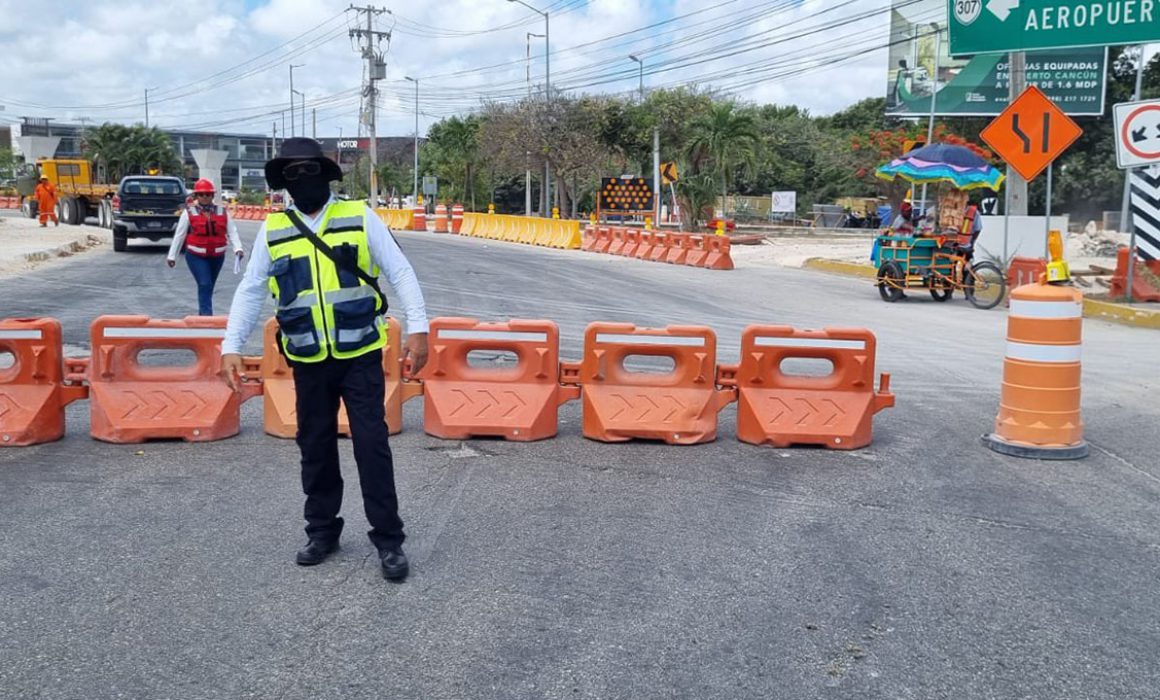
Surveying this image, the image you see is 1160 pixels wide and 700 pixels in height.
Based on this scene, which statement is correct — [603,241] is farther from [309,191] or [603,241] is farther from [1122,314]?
[309,191]

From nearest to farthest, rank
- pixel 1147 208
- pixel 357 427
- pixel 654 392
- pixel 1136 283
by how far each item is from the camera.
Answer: pixel 357 427 < pixel 654 392 < pixel 1147 208 < pixel 1136 283

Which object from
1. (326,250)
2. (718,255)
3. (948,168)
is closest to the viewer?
(326,250)

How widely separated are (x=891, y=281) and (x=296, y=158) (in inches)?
595

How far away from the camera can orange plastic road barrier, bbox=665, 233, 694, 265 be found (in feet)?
90.6

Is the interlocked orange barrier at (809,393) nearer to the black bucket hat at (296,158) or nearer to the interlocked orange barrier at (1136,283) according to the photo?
the black bucket hat at (296,158)

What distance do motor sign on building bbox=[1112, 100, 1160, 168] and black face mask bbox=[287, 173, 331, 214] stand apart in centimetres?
1356

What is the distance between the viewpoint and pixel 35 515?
587 cm

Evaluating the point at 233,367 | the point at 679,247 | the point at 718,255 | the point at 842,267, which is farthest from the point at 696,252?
the point at 233,367

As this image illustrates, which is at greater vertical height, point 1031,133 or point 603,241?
point 1031,133

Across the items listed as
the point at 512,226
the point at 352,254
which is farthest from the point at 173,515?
the point at 512,226

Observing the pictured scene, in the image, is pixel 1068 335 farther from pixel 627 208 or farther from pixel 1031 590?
pixel 627 208

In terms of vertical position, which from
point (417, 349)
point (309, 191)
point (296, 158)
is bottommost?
point (417, 349)

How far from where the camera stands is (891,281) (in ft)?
61.0

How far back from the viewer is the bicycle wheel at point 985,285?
58.7ft
